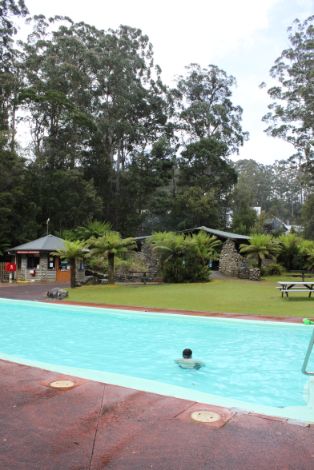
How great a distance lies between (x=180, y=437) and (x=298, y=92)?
118 ft

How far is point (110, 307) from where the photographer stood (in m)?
13.2

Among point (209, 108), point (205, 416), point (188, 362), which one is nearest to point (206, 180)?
point (209, 108)

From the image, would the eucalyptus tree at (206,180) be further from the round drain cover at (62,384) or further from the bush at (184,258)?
the round drain cover at (62,384)

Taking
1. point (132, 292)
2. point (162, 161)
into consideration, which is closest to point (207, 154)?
point (162, 161)

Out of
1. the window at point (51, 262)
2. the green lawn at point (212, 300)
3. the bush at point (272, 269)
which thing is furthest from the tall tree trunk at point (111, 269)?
the bush at point (272, 269)

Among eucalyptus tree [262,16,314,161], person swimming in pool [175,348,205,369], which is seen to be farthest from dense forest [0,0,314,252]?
person swimming in pool [175,348,205,369]

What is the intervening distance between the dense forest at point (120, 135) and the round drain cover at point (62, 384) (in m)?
26.4

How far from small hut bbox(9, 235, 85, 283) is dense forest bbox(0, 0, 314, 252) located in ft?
12.0

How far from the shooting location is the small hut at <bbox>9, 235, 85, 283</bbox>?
2617cm

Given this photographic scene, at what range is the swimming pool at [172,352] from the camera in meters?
5.71

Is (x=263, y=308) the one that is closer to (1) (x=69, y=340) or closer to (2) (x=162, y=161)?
(1) (x=69, y=340)

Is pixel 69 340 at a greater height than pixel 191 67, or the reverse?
pixel 191 67

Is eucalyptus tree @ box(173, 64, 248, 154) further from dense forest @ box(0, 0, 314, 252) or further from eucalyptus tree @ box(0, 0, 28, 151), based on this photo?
eucalyptus tree @ box(0, 0, 28, 151)

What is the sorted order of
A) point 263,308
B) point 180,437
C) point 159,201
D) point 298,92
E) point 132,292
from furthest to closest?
point 159,201
point 298,92
point 132,292
point 263,308
point 180,437
